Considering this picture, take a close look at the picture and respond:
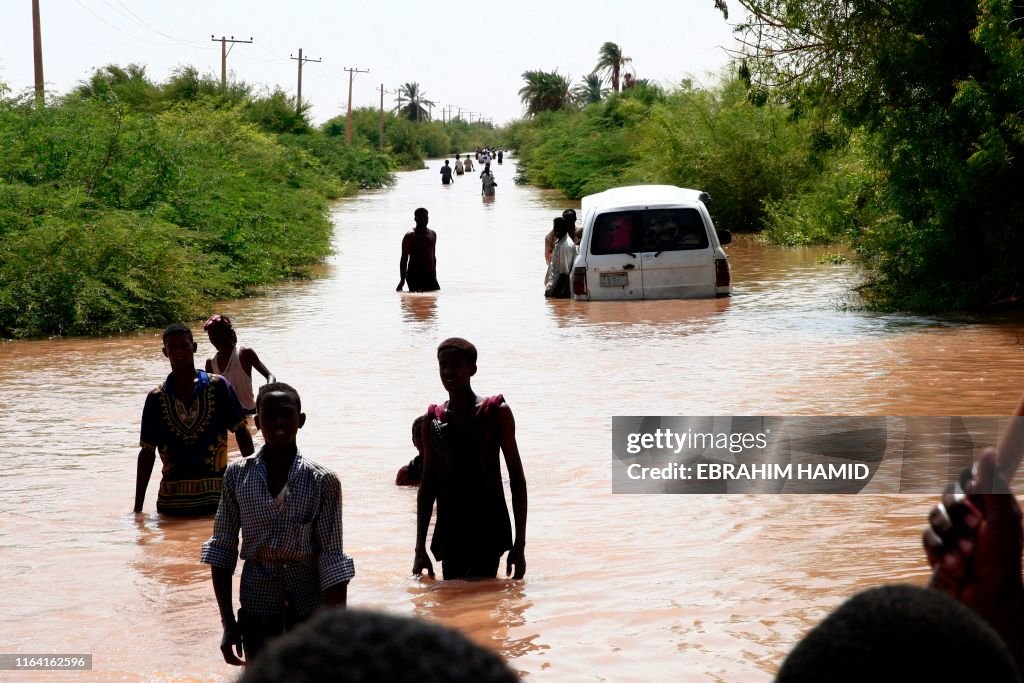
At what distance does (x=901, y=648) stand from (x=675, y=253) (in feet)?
57.6

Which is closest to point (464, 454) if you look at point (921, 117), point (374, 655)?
point (374, 655)

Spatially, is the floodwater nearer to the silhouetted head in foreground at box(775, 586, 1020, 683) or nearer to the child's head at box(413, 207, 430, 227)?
the child's head at box(413, 207, 430, 227)

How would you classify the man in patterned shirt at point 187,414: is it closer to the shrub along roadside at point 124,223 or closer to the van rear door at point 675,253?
the shrub along roadside at point 124,223

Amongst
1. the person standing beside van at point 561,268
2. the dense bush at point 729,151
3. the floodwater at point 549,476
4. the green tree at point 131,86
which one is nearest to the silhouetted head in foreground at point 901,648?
the floodwater at point 549,476

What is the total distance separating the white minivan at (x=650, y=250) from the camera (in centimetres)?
1853

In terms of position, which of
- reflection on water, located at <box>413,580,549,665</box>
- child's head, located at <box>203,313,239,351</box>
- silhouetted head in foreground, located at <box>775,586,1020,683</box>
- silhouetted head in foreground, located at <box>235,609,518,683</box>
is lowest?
reflection on water, located at <box>413,580,549,665</box>

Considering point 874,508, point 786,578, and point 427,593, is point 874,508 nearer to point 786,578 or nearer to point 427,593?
point 786,578

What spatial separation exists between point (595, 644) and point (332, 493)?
6.58 feet

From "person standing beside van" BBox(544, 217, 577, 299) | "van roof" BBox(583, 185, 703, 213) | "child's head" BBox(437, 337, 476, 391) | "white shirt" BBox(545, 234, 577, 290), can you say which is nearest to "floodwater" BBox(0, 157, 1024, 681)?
"person standing beside van" BBox(544, 217, 577, 299)

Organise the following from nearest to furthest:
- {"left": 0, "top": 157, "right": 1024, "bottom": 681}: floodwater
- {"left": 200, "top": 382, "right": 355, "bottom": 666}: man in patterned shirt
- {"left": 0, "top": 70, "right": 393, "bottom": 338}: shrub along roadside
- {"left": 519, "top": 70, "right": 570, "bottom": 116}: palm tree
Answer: {"left": 200, "top": 382, "right": 355, "bottom": 666}: man in patterned shirt < {"left": 0, "top": 157, "right": 1024, "bottom": 681}: floodwater < {"left": 0, "top": 70, "right": 393, "bottom": 338}: shrub along roadside < {"left": 519, "top": 70, "right": 570, "bottom": 116}: palm tree

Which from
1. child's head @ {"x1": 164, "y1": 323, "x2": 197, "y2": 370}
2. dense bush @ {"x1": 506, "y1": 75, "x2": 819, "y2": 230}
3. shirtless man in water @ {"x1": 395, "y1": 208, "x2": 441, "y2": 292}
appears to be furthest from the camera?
dense bush @ {"x1": 506, "y1": 75, "x2": 819, "y2": 230}

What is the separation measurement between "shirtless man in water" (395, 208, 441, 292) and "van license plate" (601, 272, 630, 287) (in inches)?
133

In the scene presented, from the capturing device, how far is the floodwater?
6383mm

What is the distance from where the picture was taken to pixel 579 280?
758 inches
